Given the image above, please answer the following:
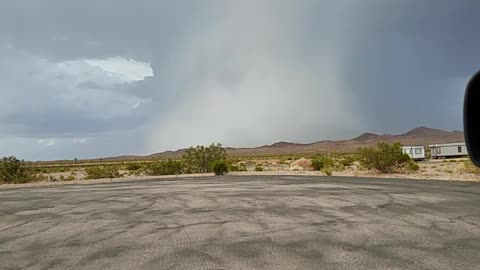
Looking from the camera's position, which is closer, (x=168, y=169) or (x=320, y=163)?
(x=320, y=163)

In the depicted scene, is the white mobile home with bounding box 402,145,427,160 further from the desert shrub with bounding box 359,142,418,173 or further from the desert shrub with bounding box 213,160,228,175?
the desert shrub with bounding box 213,160,228,175

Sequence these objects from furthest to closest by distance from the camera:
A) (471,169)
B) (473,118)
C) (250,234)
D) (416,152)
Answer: (416,152)
(471,169)
(250,234)
(473,118)

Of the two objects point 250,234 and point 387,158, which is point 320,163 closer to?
point 387,158

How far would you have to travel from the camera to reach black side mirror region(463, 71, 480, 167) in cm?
267

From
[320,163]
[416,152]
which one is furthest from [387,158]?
[416,152]

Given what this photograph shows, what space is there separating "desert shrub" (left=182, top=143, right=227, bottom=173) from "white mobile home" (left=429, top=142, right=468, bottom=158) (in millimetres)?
34058

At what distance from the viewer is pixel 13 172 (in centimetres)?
4506

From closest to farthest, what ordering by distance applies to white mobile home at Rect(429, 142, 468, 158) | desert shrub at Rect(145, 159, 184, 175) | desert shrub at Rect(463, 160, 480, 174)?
desert shrub at Rect(463, 160, 480, 174), desert shrub at Rect(145, 159, 184, 175), white mobile home at Rect(429, 142, 468, 158)

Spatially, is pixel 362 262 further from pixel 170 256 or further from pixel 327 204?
pixel 327 204

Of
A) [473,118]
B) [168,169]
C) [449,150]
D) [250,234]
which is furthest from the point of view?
[449,150]

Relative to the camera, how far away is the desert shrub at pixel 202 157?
5153cm

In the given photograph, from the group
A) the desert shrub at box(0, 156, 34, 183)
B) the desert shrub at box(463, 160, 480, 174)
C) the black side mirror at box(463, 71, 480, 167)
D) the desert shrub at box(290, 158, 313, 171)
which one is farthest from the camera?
the desert shrub at box(290, 158, 313, 171)

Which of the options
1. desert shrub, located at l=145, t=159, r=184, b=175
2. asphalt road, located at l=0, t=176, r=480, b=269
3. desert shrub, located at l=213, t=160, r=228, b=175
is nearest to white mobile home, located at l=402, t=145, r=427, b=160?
desert shrub, located at l=213, t=160, r=228, b=175

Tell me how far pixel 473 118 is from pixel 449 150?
2781 inches
